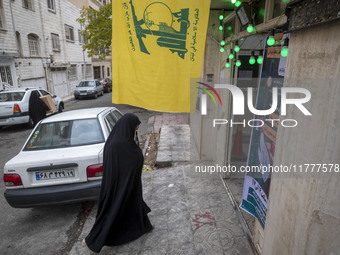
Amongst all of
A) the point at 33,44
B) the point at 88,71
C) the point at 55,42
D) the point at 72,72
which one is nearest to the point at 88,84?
the point at 33,44

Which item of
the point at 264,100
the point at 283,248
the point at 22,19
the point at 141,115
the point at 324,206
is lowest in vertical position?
the point at 141,115

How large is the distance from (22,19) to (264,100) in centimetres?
2010

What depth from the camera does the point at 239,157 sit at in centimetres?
641

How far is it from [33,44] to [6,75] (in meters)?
4.28

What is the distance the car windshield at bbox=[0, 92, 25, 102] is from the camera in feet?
34.6

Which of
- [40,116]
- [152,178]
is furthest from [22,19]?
[152,178]

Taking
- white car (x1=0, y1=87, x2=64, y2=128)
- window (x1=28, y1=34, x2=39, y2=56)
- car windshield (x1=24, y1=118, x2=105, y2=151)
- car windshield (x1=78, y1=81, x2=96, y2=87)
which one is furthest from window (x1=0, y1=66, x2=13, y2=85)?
car windshield (x1=24, y1=118, x2=105, y2=151)

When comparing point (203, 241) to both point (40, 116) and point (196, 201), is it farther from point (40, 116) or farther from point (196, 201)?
point (40, 116)

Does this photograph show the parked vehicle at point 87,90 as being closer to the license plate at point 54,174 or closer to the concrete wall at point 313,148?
the license plate at point 54,174

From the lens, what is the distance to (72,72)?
83.6 feet

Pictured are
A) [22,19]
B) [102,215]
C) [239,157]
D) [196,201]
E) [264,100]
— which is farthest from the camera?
[22,19]

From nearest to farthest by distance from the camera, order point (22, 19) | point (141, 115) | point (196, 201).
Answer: point (196, 201) → point (141, 115) → point (22, 19)

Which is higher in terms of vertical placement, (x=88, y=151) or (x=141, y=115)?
(x=88, y=151)

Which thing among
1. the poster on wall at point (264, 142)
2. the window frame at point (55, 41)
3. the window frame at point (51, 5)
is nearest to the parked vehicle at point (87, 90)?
the window frame at point (55, 41)
